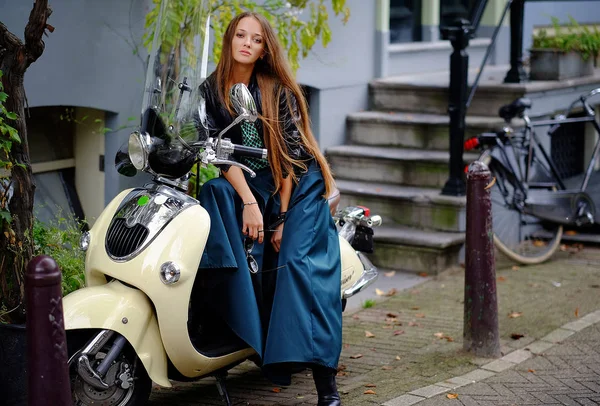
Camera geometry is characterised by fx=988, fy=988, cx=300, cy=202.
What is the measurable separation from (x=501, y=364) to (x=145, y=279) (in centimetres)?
226

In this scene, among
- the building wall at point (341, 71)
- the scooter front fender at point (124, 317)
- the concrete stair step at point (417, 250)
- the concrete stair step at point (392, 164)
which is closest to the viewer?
the scooter front fender at point (124, 317)

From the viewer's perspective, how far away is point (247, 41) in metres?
4.59

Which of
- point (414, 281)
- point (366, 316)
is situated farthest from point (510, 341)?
point (414, 281)

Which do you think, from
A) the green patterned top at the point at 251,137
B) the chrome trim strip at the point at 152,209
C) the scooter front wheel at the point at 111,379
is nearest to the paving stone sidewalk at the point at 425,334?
the scooter front wheel at the point at 111,379

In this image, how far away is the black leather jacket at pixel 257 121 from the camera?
15.2 feet

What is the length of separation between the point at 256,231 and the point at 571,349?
228cm

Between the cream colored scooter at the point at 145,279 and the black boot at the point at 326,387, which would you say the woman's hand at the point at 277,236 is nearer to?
the cream colored scooter at the point at 145,279

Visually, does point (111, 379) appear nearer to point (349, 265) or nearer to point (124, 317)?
point (124, 317)

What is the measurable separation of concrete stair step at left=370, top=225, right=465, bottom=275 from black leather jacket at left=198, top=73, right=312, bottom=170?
3.24 meters

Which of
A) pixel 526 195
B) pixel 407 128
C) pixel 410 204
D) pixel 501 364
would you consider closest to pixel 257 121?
pixel 501 364

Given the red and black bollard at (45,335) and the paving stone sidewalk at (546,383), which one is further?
the paving stone sidewalk at (546,383)

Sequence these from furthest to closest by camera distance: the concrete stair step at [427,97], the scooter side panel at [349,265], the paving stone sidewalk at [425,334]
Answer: the concrete stair step at [427,97], the scooter side panel at [349,265], the paving stone sidewalk at [425,334]

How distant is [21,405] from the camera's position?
4.19 m

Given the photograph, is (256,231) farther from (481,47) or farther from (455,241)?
(481,47)
